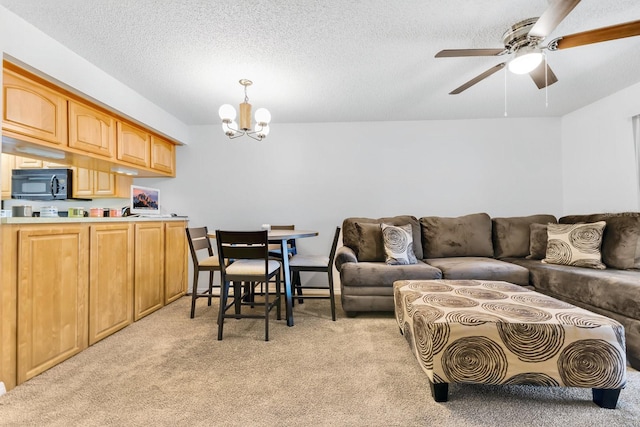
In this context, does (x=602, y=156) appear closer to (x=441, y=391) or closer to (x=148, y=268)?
(x=441, y=391)

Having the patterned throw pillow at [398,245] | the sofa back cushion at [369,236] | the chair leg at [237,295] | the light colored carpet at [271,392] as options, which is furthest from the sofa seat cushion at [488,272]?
the chair leg at [237,295]

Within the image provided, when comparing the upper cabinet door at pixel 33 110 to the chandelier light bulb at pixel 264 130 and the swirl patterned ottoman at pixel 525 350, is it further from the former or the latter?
the swirl patterned ottoman at pixel 525 350

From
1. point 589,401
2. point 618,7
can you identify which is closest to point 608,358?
point 589,401

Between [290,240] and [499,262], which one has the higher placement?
[290,240]

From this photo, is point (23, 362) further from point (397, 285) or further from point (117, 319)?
point (397, 285)

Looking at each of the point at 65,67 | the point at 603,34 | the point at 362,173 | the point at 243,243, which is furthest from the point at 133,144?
→ the point at 603,34

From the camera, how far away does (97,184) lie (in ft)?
11.3

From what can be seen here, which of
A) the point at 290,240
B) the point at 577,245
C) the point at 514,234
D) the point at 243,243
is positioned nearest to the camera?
the point at 243,243

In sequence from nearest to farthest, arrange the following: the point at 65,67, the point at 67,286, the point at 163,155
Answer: the point at 67,286
the point at 65,67
the point at 163,155

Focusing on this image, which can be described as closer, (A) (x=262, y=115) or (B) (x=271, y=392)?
(B) (x=271, y=392)

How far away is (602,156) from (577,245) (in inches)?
49.2

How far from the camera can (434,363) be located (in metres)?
1.45

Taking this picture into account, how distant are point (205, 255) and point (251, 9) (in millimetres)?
2936

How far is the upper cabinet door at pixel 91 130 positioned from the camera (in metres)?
2.31
